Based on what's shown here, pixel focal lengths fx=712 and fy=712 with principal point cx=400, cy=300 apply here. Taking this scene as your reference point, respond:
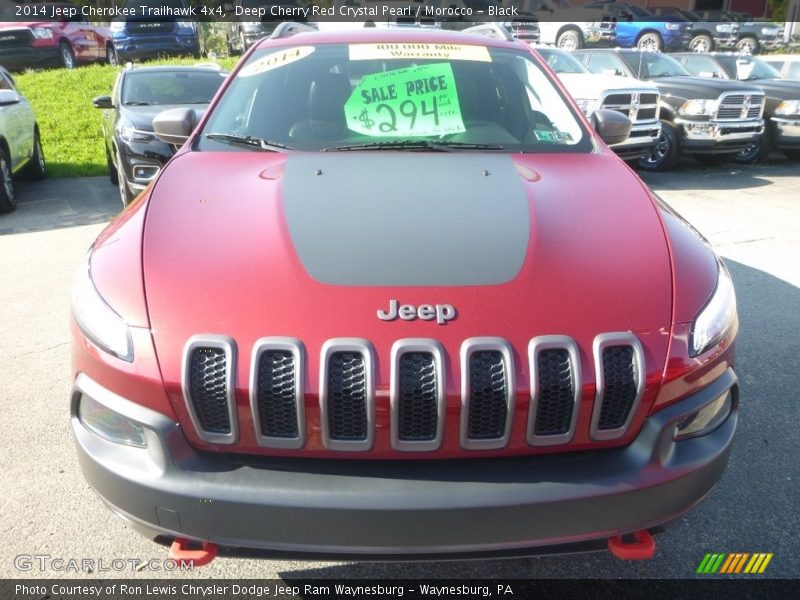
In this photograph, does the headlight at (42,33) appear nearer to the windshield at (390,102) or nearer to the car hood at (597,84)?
the car hood at (597,84)

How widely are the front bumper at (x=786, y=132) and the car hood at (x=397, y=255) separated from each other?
1042cm

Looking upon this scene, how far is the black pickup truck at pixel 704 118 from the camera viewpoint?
10.6 meters

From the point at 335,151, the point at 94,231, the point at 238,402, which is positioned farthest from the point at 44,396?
the point at 94,231

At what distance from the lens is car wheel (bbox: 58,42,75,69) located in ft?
56.3

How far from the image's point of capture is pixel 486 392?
1862mm

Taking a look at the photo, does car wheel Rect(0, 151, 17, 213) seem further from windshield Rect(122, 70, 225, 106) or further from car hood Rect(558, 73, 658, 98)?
car hood Rect(558, 73, 658, 98)

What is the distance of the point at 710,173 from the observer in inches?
A: 436

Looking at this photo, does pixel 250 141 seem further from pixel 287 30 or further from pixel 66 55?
pixel 66 55

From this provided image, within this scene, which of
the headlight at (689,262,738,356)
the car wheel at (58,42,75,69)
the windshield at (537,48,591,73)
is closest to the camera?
the headlight at (689,262,738,356)

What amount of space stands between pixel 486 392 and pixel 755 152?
11.8 m

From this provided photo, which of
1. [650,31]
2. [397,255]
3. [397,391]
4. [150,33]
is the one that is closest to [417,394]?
[397,391]

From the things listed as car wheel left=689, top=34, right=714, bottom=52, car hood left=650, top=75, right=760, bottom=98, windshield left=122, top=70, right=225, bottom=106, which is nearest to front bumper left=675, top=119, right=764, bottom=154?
car hood left=650, top=75, right=760, bottom=98

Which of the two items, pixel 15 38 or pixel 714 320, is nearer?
pixel 714 320

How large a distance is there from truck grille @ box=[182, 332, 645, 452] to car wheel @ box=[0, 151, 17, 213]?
23.0ft
